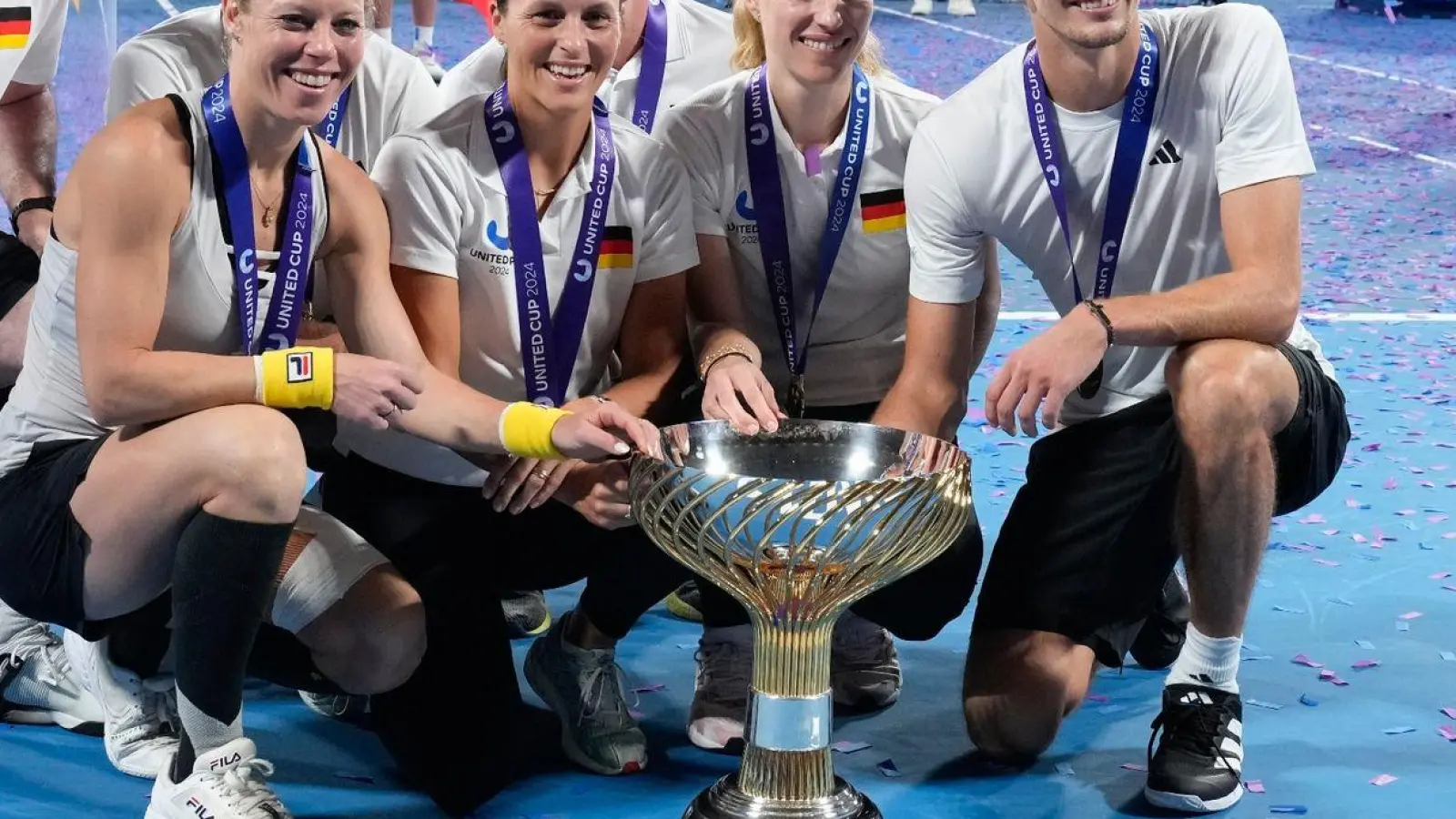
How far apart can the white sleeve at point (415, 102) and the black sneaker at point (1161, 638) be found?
1676 millimetres

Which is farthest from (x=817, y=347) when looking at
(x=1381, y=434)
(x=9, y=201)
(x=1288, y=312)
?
(x=1381, y=434)

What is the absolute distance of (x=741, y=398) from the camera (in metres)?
2.97

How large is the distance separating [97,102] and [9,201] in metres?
5.02

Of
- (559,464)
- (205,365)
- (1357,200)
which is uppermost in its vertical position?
(205,365)

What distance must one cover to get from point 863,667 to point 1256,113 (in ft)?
3.83

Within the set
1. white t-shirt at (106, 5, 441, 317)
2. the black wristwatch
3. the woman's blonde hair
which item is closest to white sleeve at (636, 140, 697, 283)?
the woman's blonde hair

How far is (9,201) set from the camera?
386 centimetres

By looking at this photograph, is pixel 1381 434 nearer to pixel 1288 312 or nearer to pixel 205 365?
A: pixel 1288 312

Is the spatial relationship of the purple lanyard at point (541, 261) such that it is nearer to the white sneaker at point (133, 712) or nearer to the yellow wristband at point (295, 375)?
the yellow wristband at point (295, 375)

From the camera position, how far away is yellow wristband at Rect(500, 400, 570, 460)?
8.95 ft

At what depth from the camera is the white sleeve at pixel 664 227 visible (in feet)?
10.4

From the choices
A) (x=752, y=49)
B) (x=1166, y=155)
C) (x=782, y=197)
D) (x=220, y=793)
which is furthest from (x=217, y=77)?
(x=1166, y=155)

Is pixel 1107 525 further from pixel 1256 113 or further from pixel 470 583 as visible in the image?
pixel 470 583

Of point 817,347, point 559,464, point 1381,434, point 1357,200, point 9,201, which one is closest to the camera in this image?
point 559,464
